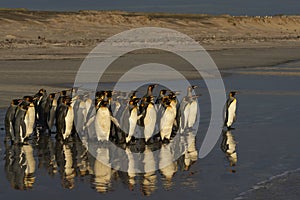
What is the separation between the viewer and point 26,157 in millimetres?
10711

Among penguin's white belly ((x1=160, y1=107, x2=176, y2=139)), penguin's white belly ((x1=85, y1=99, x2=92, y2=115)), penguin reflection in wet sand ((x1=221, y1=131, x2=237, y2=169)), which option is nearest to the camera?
penguin reflection in wet sand ((x1=221, y1=131, x2=237, y2=169))

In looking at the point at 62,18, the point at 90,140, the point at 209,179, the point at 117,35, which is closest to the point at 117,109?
the point at 90,140

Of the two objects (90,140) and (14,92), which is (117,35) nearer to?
(14,92)

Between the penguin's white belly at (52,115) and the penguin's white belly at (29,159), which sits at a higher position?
the penguin's white belly at (52,115)

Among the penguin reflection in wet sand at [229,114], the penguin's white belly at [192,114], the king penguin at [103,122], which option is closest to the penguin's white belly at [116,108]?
the king penguin at [103,122]

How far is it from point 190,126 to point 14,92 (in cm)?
671

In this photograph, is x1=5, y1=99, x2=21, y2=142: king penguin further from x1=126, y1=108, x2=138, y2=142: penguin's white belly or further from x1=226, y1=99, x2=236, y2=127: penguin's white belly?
x1=226, y1=99, x2=236, y2=127: penguin's white belly

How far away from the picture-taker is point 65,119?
1223 cm

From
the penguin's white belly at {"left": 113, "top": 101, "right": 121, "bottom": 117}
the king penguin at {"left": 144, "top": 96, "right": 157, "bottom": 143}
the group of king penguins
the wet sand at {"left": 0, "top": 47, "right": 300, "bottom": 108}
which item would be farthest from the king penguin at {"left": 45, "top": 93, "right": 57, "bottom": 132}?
the wet sand at {"left": 0, "top": 47, "right": 300, "bottom": 108}

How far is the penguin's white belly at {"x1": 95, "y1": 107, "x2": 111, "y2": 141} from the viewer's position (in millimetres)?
12055

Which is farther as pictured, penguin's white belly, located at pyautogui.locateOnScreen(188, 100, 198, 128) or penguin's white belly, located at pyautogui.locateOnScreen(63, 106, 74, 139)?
penguin's white belly, located at pyautogui.locateOnScreen(188, 100, 198, 128)

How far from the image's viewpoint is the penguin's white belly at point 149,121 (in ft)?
40.3

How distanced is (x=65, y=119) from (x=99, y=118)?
672 millimetres

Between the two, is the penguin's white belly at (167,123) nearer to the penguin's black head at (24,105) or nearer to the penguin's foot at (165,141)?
the penguin's foot at (165,141)
